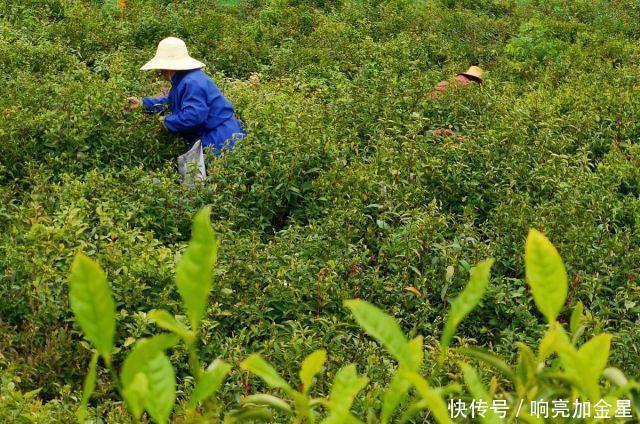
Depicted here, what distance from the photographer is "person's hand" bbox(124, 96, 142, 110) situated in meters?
6.06

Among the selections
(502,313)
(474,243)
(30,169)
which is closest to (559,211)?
(474,243)

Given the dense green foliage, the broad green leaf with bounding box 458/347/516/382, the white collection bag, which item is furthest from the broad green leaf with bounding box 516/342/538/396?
the white collection bag

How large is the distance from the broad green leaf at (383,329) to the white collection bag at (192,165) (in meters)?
4.18

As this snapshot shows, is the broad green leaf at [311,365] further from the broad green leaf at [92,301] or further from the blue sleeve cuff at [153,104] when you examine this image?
the blue sleeve cuff at [153,104]

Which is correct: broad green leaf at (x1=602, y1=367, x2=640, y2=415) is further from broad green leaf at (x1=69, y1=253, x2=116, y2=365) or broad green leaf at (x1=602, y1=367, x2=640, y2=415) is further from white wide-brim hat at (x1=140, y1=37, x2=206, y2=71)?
white wide-brim hat at (x1=140, y1=37, x2=206, y2=71)

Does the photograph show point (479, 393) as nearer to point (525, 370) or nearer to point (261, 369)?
point (525, 370)

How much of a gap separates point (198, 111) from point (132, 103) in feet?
1.96

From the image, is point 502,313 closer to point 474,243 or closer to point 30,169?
point 474,243

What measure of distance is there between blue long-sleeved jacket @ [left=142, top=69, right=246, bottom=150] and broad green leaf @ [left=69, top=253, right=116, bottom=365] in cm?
491

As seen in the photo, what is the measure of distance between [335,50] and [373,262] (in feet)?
13.9

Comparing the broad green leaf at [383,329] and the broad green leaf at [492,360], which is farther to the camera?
the broad green leaf at [492,360]

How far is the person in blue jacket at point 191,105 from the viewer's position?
19.3 ft

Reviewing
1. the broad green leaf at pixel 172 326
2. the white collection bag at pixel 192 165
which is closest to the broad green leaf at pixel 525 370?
the broad green leaf at pixel 172 326

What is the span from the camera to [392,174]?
5.21m
